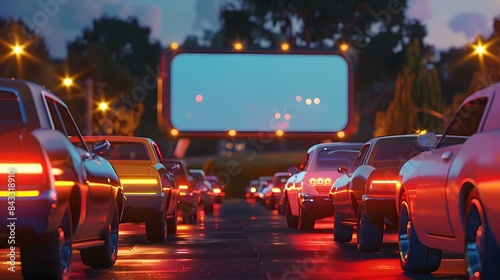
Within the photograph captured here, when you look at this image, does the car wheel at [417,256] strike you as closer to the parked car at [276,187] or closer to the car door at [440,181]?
the car door at [440,181]

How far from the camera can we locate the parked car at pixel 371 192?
55.3 ft

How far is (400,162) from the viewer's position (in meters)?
18.2

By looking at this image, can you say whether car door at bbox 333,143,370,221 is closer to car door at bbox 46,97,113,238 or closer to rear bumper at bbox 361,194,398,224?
rear bumper at bbox 361,194,398,224

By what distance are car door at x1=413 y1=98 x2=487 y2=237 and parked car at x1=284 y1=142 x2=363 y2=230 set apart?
1106 cm

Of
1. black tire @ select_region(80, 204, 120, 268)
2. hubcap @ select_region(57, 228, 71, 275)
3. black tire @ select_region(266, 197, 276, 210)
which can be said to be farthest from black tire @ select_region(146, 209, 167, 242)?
black tire @ select_region(266, 197, 276, 210)

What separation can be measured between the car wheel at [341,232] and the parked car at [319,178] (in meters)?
3.87

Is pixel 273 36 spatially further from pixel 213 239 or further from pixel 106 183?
pixel 106 183

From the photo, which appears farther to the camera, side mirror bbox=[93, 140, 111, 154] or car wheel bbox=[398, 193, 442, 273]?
car wheel bbox=[398, 193, 442, 273]

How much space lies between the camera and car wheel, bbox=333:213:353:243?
2019 centimetres

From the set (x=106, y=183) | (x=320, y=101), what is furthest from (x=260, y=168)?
(x=106, y=183)

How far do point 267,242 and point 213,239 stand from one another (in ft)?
5.05

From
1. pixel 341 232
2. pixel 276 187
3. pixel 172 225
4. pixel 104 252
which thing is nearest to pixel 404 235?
pixel 104 252

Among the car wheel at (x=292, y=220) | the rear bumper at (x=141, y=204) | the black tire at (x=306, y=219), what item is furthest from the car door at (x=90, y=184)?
the car wheel at (x=292, y=220)

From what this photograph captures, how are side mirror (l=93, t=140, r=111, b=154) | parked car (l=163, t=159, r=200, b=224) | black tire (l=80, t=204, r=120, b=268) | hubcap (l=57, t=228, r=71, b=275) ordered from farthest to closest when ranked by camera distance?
1. parked car (l=163, t=159, r=200, b=224)
2. black tire (l=80, t=204, r=120, b=268)
3. side mirror (l=93, t=140, r=111, b=154)
4. hubcap (l=57, t=228, r=71, b=275)
